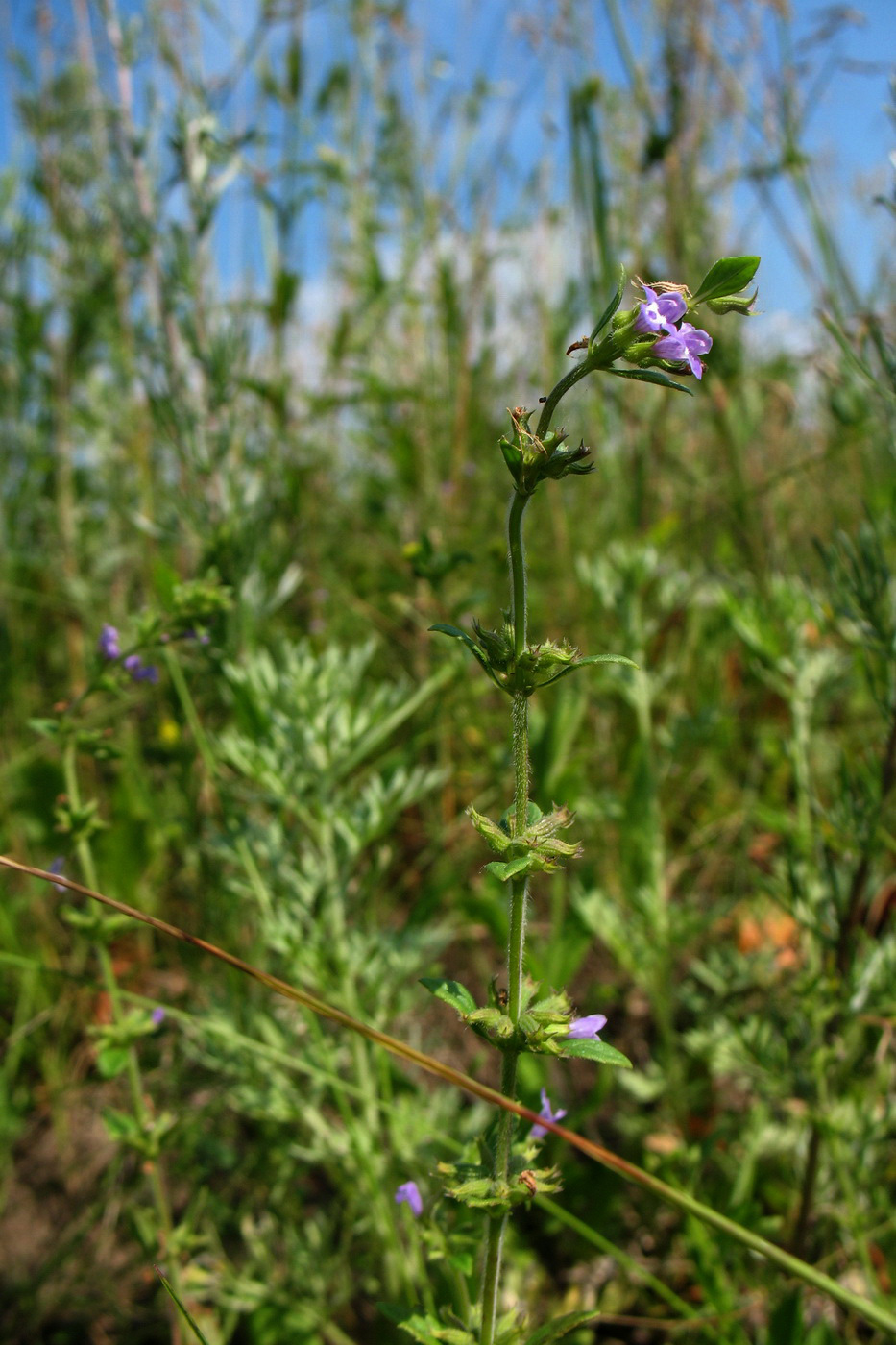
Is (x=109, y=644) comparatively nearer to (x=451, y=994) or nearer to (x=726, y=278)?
(x=451, y=994)

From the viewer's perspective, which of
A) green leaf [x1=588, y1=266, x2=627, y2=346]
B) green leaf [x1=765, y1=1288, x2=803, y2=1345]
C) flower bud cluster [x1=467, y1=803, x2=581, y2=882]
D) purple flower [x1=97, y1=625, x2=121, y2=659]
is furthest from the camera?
purple flower [x1=97, y1=625, x2=121, y2=659]

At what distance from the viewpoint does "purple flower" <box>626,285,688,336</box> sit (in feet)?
2.48

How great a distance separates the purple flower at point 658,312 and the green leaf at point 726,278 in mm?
15

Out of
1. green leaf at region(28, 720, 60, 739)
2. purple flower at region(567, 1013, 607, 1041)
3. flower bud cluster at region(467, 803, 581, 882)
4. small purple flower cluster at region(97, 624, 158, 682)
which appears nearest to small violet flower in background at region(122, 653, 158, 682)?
small purple flower cluster at region(97, 624, 158, 682)

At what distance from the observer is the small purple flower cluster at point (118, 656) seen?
57.6 inches

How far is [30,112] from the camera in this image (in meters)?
3.39

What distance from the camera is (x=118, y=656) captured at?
1.44 metres

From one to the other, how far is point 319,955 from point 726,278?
1230 millimetres

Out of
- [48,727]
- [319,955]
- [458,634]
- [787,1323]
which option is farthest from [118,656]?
[787,1323]

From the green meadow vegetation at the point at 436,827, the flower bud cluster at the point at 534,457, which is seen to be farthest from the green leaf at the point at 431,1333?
the flower bud cluster at the point at 534,457

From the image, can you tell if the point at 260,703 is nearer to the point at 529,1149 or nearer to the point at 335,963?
the point at 335,963

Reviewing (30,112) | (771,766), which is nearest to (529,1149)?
(771,766)

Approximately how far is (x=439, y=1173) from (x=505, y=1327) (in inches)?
8.4

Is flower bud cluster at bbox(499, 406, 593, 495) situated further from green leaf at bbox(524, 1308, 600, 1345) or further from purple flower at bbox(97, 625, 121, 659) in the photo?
purple flower at bbox(97, 625, 121, 659)
